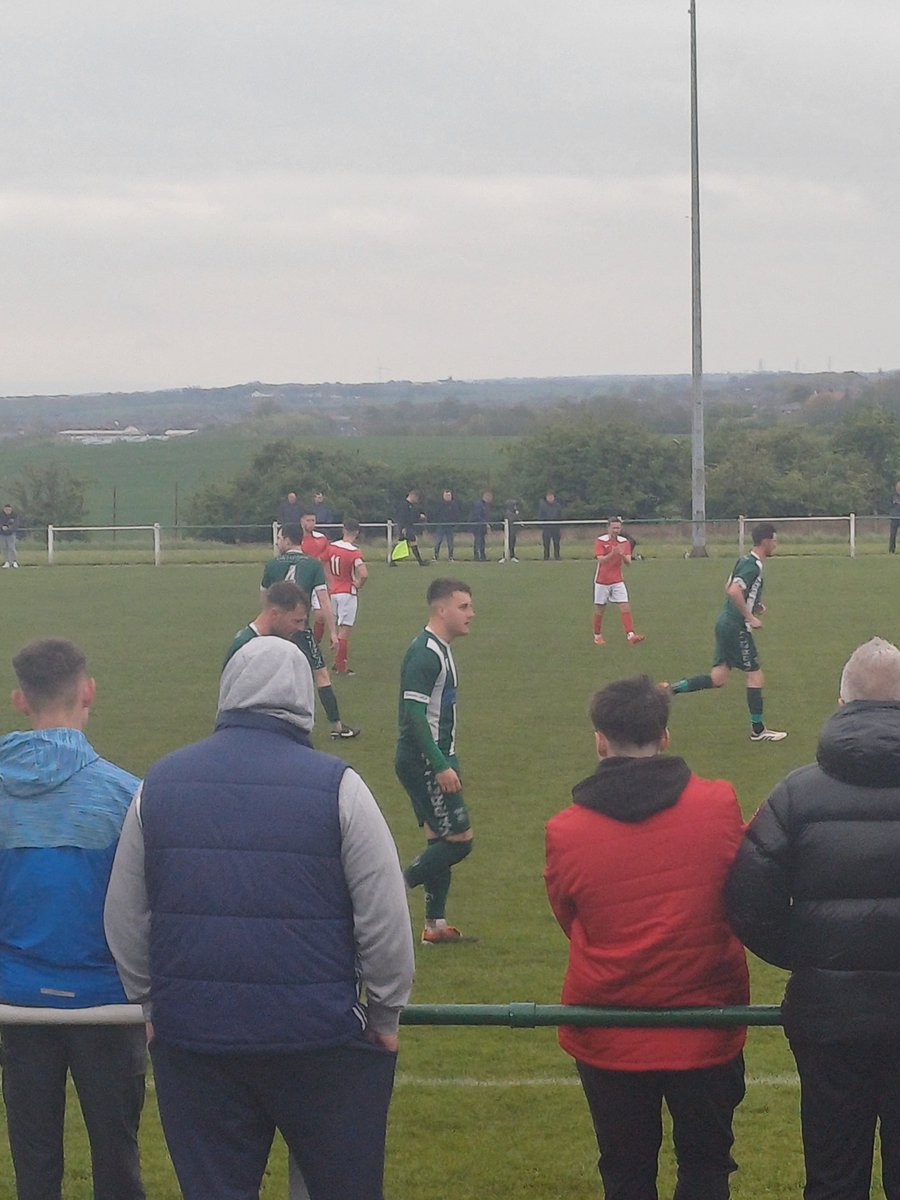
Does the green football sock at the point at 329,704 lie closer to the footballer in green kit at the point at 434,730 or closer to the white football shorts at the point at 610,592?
the footballer in green kit at the point at 434,730

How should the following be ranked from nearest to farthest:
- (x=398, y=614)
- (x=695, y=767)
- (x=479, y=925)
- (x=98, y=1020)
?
1. (x=98, y=1020)
2. (x=479, y=925)
3. (x=695, y=767)
4. (x=398, y=614)

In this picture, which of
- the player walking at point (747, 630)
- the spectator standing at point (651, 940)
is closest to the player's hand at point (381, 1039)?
the spectator standing at point (651, 940)

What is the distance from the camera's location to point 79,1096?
3.82 m

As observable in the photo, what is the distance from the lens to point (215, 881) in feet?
11.1

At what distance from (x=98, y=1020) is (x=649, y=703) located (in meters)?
1.51

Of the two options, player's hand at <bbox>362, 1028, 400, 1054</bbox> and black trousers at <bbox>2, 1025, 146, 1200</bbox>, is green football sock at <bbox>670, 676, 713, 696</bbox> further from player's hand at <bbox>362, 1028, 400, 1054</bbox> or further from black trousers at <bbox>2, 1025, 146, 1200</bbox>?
player's hand at <bbox>362, 1028, 400, 1054</bbox>

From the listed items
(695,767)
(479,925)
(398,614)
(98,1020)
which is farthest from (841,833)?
(398,614)

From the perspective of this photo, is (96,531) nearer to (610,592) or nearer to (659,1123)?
(610,592)

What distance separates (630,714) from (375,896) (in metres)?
0.84

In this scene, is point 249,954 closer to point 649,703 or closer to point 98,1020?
point 98,1020

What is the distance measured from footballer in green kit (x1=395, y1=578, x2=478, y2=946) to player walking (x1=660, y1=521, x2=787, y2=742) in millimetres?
6030

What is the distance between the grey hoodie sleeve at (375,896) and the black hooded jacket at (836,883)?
0.77 meters

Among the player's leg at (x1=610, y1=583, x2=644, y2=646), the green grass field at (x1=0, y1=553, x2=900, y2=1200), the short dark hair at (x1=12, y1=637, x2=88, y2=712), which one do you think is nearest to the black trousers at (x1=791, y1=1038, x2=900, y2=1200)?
the green grass field at (x1=0, y1=553, x2=900, y2=1200)

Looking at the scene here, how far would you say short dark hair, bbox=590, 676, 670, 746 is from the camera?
3824 mm
